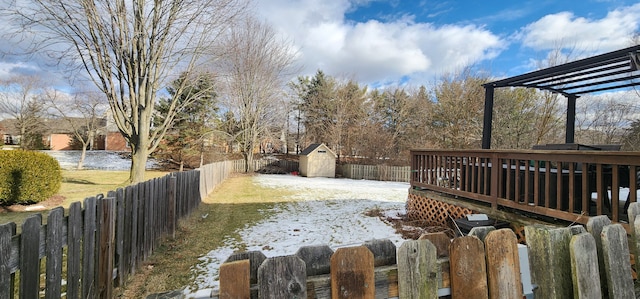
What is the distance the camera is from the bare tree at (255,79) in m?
19.1

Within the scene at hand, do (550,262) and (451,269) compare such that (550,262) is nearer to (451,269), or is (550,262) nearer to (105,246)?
(451,269)

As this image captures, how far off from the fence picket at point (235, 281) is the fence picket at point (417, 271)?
0.50 m

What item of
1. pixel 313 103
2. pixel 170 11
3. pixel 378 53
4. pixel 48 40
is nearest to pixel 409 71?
pixel 378 53

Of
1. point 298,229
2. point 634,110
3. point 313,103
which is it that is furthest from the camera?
point 313,103

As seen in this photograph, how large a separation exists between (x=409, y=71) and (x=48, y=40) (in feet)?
85.0

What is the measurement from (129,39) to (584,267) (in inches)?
370

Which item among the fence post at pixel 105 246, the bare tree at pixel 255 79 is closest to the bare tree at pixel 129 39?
the fence post at pixel 105 246

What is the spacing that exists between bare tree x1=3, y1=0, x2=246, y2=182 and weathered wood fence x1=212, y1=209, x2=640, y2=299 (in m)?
8.48

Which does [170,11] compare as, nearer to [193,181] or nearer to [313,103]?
[193,181]

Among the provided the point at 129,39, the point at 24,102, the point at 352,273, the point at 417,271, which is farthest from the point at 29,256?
the point at 24,102

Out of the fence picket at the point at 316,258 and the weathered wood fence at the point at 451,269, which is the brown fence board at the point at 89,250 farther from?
the fence picket at the point at 316,258

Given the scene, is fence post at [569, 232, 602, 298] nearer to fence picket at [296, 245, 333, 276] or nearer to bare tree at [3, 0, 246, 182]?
fence picket at [296, 245, 333, 276]

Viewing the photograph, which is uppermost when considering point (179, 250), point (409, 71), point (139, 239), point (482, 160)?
point (409, 71)

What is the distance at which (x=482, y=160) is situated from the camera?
509 cm
